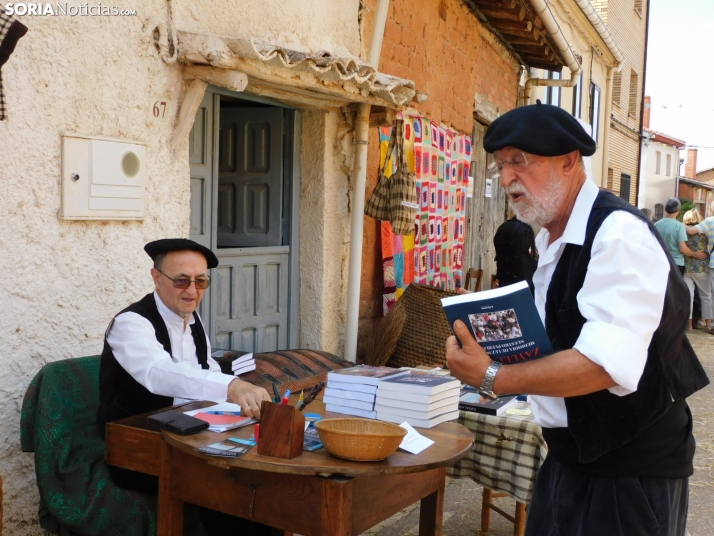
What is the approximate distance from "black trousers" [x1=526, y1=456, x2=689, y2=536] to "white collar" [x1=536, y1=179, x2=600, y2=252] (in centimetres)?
63

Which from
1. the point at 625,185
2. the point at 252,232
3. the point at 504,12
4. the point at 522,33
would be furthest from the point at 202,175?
the point at 625,185

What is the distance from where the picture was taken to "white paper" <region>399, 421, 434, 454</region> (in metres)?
2.65

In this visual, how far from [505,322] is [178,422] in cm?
136

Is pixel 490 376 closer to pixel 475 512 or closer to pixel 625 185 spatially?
pixel 475 512

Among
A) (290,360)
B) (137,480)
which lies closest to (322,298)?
(290,360)

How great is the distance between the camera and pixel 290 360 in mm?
4520

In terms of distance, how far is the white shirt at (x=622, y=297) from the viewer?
1.75 metres

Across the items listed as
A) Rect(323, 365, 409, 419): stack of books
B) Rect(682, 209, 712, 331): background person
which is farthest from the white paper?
Rect(682, 209, 712, 331): background person

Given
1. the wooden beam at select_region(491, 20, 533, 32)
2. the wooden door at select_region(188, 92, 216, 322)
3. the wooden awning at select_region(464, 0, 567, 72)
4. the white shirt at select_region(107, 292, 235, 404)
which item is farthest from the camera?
the wooden beam at select_region(491, 20, 533, 32)

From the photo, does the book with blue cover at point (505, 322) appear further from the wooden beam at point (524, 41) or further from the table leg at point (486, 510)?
the wooden beam at point (524, 41)

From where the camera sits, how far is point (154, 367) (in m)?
3.08

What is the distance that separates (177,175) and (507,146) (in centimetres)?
256

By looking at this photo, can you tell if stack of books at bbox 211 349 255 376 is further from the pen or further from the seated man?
the pen

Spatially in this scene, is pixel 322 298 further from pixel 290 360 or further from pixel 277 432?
pixel 277 432
